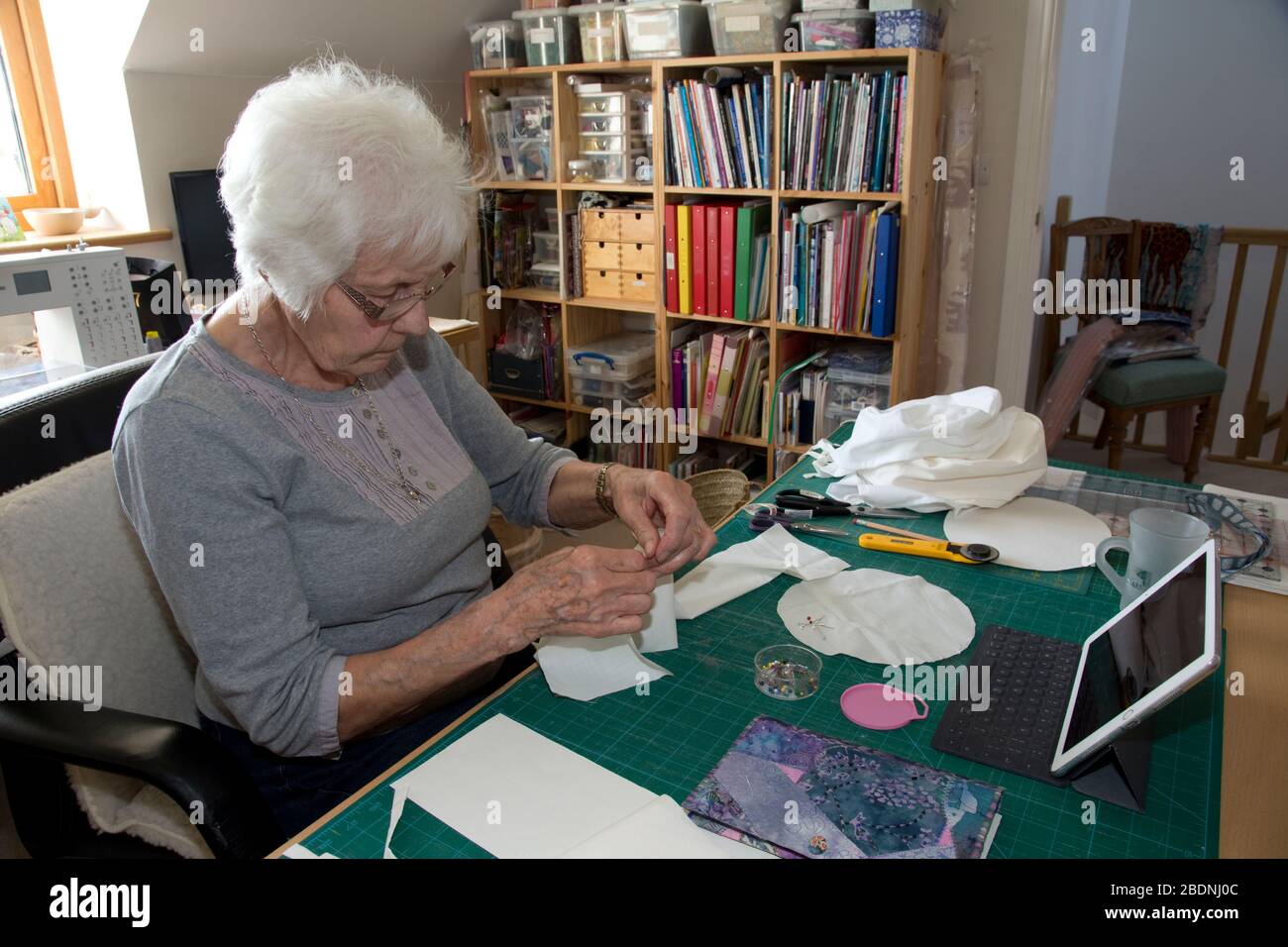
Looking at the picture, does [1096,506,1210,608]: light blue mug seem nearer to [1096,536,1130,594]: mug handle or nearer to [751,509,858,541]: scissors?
[1096,536,1130,594]: mug handle

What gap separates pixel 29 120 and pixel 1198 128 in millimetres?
4603

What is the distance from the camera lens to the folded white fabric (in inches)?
58.1

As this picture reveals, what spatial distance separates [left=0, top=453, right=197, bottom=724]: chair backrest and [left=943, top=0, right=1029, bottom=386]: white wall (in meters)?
2.40

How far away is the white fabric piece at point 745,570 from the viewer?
1.23 meters

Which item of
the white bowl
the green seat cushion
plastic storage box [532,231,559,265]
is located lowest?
the green seat cushion

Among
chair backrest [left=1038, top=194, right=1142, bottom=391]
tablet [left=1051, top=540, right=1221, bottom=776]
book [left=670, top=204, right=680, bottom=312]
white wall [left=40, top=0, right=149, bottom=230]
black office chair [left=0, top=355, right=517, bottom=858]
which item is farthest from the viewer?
chair backrest [left=1038, top=194, right=1142, bottom=391]

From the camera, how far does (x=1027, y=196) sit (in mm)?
2643

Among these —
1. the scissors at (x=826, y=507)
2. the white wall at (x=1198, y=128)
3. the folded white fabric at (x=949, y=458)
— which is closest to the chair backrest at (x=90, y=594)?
the scissors at (x=826, y=507)

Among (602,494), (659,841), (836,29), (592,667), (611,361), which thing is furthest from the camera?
(611,361)

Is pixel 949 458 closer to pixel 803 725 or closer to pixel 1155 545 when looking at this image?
pixel 1155 545

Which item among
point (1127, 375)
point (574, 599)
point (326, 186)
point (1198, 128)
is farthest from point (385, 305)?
point (1198, 128)

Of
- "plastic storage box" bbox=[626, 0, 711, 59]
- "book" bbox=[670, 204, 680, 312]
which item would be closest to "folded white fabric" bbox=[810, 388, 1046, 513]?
"book" bbox=[670, 204, 680, 312]

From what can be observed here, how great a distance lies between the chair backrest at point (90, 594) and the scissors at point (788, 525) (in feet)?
2.73
